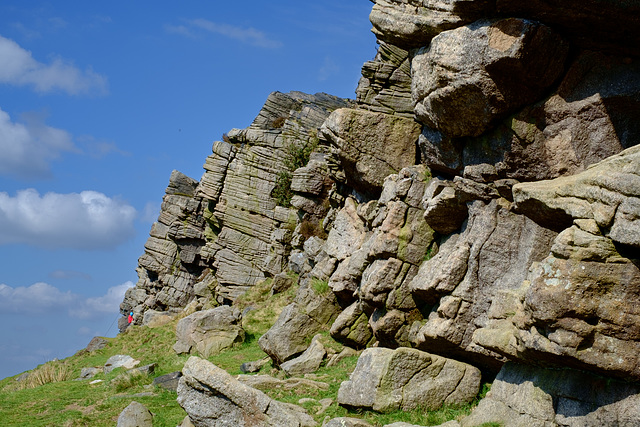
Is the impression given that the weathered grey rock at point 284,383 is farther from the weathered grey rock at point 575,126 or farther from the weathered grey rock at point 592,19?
the weathered grey rock at point 592,19

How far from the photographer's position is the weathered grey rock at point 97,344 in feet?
138

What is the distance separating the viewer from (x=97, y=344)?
141ft

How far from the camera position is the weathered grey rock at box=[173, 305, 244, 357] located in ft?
104

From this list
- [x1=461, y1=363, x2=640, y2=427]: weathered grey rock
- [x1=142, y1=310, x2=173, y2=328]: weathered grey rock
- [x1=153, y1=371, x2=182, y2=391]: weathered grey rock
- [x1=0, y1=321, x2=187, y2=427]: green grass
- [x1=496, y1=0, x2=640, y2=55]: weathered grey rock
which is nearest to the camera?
[x1=461, y1=363, x2=640, y2=427]: weathered grey rock

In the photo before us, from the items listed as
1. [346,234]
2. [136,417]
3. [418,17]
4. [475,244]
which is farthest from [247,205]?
[475,244]

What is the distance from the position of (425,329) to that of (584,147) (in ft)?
23.3

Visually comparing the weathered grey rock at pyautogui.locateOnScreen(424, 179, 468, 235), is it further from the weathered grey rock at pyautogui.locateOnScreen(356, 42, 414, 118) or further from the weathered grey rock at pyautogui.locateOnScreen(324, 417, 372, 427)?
the weathered grey rock at pyautogui.locateOnScreen(324, 417, 372, 427)

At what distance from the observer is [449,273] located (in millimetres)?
18531

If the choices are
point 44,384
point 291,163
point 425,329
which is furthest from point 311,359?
point 291,163

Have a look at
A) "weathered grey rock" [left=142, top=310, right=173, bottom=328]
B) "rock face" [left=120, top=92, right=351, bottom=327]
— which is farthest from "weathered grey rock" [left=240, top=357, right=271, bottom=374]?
"weathered grey rock" [left=142, top=310, right=173, bottom=328]

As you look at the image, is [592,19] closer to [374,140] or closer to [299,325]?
[374,140]

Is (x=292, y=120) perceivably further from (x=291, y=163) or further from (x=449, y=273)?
(x=449, y=273)

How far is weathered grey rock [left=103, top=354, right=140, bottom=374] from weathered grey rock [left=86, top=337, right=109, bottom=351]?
6928 mm

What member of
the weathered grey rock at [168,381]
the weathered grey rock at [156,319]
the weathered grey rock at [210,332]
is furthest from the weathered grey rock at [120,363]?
the weathered grey rock at [156,319]
